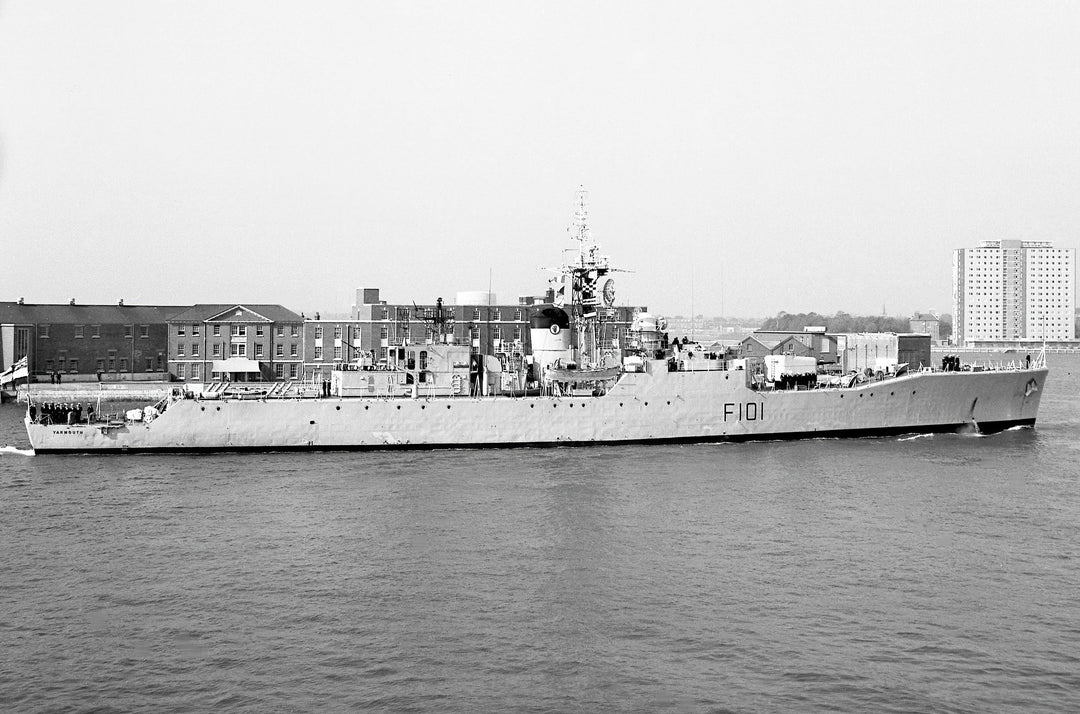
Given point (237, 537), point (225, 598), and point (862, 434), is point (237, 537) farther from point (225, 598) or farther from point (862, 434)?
point (862, 434)

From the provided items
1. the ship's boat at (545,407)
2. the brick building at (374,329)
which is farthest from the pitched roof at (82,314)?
the ship's boat at (545,407)

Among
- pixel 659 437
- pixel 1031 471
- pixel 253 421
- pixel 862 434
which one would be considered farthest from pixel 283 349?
pixel 1031 471

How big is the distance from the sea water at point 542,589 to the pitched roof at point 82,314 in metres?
33.7

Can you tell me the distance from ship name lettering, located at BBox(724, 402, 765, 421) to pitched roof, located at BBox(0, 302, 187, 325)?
41.1m

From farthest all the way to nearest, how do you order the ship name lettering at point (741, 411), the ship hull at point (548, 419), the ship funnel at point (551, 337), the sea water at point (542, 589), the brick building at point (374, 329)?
1. the brick building at point (374, 329)
2. the ship funnel at point (551, 337)
3. the ship name lettering at point (741, 411)
4. the ship hull at point (548, 419)
5. the sea water at point (542, 589)

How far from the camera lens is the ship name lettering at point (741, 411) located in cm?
3266

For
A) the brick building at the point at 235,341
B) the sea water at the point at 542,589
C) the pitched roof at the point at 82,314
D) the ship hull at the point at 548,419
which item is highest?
the pitched roof at the point at 82,314

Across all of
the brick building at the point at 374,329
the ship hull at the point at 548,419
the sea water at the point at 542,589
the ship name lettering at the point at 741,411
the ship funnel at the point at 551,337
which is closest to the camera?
the sea water at the point at 542,589

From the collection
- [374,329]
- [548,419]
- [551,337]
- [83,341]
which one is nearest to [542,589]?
[548,419]

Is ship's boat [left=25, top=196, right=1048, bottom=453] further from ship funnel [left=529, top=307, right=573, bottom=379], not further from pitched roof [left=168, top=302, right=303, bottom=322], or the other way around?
pitched roof [left=168, top=302, right=303, bottom=322]

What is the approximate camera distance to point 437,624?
49.3ft

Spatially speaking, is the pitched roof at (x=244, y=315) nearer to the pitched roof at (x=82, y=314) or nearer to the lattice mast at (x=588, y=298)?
the pitched roof at (x=82, y=314)

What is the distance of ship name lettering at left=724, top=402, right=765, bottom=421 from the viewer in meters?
32.7

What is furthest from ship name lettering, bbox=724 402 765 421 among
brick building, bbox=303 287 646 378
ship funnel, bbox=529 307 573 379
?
brick building, bbox=303 287 646 378
